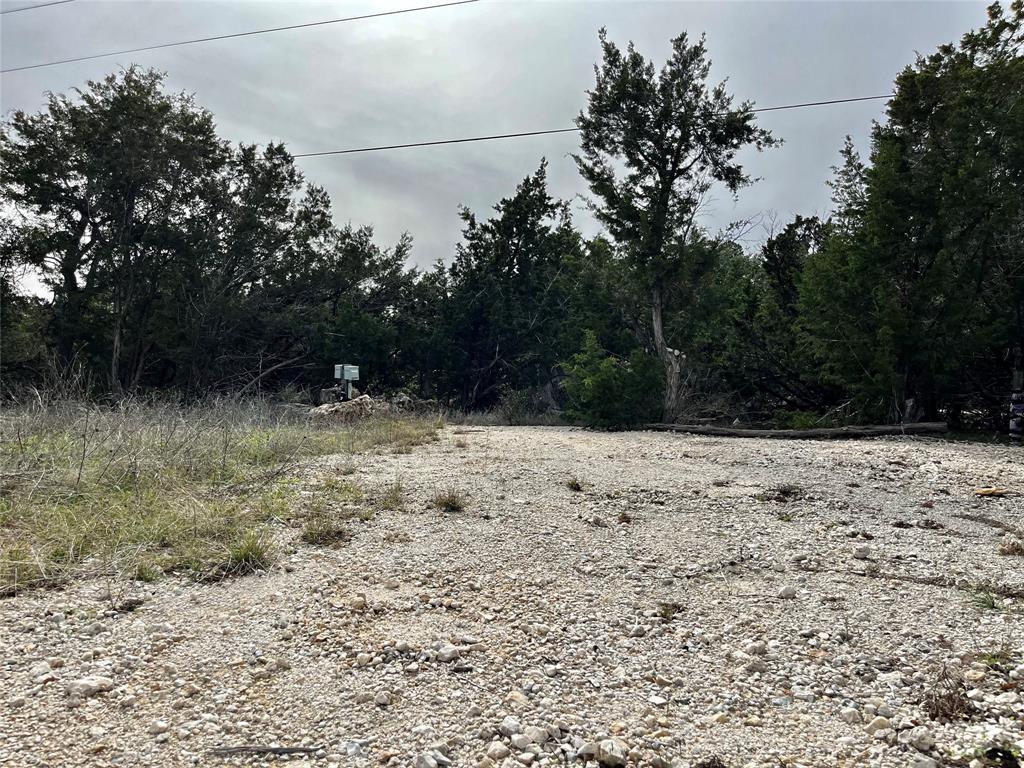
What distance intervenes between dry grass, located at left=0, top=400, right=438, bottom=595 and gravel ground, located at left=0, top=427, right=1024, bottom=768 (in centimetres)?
27

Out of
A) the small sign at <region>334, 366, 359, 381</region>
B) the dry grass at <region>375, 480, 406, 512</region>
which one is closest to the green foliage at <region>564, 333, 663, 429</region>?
the small sign at <region>334, 366, 359, 381</region>

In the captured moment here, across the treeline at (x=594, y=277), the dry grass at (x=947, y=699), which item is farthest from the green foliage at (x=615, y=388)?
the dry grass at (x=947, y=699)

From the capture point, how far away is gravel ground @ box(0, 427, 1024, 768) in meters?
1.74

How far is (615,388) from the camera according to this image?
11.2 meters

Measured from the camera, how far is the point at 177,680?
2074 mm

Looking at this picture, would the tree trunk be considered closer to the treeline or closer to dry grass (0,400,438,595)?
the treeline

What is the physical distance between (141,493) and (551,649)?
369 cm

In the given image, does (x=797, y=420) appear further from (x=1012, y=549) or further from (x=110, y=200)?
(x=110, y=200)

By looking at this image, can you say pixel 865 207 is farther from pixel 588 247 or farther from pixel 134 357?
pixel 134 357

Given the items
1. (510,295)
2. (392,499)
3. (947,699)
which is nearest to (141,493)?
(392,499)

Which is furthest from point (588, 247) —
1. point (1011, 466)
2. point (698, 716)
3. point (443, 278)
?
point (698, 716)

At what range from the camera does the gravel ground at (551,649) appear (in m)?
1.74

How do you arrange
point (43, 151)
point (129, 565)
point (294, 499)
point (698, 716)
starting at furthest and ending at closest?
point (43, 151), point (294, 499), point (129, 565), point (698, 716)

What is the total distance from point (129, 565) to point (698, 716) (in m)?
2.95
